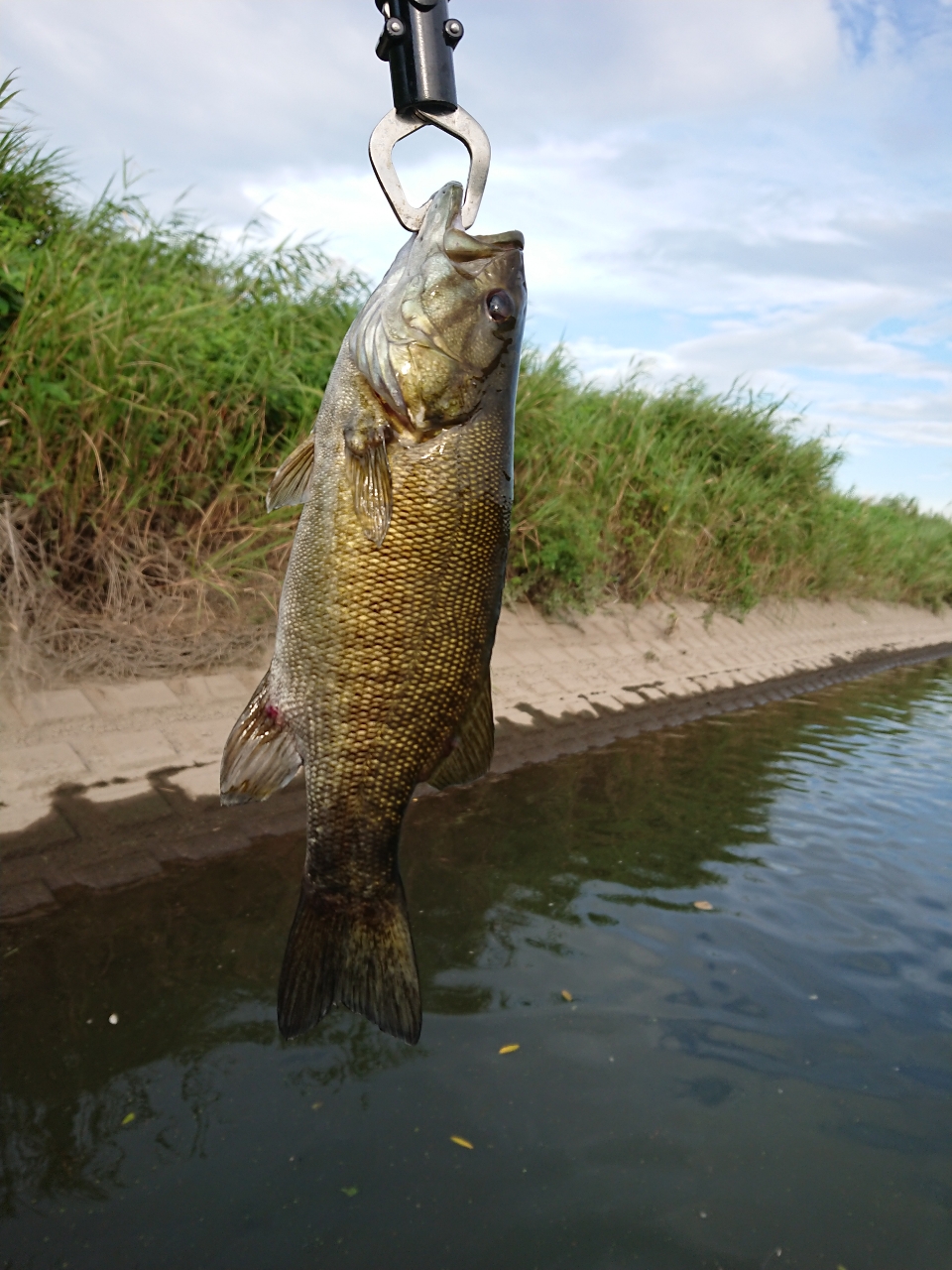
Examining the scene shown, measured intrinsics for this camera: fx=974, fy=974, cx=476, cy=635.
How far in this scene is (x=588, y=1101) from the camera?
10.5 feet

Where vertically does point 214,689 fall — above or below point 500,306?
below

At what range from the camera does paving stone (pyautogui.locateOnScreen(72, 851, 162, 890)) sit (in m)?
4.16

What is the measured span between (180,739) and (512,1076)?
261cm

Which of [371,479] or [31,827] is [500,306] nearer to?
[371,479]

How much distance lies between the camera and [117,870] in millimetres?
4266

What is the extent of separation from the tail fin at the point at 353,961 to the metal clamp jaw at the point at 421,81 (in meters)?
1.33

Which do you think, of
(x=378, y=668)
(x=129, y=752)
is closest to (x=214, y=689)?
(x=129, y=752)

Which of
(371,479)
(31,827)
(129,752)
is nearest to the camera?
(371,479)

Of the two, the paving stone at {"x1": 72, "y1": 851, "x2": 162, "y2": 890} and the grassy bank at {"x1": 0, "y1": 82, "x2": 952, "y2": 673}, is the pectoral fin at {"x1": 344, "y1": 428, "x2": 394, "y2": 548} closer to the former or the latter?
the paving stone at {"x1": 72, "y1": 851, "x2": 162, "y2": 890}

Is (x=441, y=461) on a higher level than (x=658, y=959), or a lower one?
higher

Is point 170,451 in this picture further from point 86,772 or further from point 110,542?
point 86,772

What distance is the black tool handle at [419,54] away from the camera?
63.6 inches

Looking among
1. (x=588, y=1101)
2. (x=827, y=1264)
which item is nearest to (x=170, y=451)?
(x=588, y=1101)

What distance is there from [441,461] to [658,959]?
2956 mm
